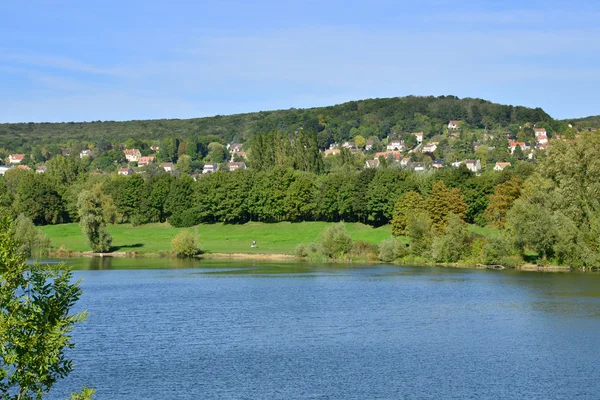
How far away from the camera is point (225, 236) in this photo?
126 m

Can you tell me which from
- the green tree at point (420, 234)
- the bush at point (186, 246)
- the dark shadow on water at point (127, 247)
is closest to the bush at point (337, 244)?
the green tree at point (420, 234)

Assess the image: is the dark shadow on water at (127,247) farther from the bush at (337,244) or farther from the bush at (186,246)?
the bush at (337,244)

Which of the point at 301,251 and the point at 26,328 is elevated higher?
the point at 26,328

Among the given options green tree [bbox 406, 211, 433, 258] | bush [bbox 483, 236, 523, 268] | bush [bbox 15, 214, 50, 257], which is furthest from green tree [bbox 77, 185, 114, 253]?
bush [bbox 483, 236, 523, 268]

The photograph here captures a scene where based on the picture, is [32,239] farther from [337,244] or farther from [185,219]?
[337,244]

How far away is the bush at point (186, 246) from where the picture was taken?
4117 inches

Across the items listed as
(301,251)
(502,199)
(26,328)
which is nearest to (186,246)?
(301,251)

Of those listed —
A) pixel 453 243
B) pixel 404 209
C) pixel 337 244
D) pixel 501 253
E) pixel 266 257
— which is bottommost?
pixel 266 257

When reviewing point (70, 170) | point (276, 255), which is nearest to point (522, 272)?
point (276, 255)

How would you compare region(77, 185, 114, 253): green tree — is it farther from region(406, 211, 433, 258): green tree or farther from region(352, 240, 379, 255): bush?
region(406, 211, 433, 258): green tree

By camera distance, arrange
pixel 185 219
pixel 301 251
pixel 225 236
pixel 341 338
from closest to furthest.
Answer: pixel 341 338 → pixel 301 251 → pixel 225 236 → pixel 185 219

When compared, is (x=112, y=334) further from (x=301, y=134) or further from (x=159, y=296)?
(x=301, y=134)

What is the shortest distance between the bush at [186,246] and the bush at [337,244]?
56.4 ft

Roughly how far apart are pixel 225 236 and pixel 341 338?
7932cm
